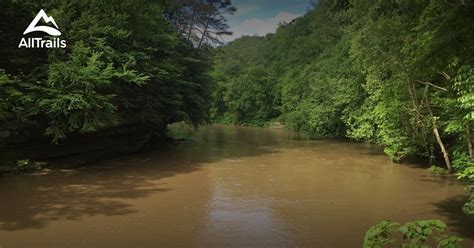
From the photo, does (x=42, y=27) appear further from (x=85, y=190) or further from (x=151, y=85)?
(x=85, y=190)

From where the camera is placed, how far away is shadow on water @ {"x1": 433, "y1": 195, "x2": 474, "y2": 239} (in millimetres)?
10727

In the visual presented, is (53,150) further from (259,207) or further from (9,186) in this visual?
(259,207)

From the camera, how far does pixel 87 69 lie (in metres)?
17.7

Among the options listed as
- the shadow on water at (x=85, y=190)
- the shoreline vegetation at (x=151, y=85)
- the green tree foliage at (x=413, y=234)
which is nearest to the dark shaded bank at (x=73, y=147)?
the shoreline vegetation at (x=151, y=85)

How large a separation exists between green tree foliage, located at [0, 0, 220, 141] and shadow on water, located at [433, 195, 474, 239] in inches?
537

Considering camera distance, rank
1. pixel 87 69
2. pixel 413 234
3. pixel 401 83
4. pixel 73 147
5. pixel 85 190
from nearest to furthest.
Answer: pixel 413 234 < pixel 85 190 < pixel 87 69 < pixel 401 83 < pixel 73 147

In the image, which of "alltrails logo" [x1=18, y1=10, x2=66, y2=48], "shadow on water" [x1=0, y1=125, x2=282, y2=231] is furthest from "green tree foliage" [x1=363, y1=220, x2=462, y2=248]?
"alltrails logo" [x1=18, y1=10, x2=66, y2=48]

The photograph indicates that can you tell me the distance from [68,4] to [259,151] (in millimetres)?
15077

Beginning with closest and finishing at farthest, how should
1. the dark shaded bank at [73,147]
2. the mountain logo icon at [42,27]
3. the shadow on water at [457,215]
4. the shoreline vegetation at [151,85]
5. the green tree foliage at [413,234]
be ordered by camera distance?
the green tree foliage at [413,234], the shadow on water at [457,215], the shoreline vegetation at [151,85], the dark shaded bank at [73,147], the mountain logo icon at [42,27]

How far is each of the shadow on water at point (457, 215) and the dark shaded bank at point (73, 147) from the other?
52.1ft

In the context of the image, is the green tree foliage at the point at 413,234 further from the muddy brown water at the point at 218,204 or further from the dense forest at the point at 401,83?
the muddy brown water at the point at 218,204

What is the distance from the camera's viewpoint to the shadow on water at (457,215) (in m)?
10.7

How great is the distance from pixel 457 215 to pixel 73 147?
16.9 meters

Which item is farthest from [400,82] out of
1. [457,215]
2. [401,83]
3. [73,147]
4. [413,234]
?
[73,147]
